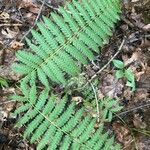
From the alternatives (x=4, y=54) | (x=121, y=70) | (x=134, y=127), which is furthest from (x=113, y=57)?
(x=4, y=54)

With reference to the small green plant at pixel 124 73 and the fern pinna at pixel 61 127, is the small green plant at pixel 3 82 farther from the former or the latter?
the small green plant at pixel 124 73

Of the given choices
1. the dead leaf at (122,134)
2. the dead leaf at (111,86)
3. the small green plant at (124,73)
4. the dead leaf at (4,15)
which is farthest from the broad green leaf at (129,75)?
the dead leaf at (4,15)

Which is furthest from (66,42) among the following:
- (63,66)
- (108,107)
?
(108,107)

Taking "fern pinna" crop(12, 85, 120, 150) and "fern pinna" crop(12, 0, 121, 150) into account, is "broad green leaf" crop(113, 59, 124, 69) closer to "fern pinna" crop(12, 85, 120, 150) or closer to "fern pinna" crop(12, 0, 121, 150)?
"fern pinna" crop(12, 0, 121, 150)

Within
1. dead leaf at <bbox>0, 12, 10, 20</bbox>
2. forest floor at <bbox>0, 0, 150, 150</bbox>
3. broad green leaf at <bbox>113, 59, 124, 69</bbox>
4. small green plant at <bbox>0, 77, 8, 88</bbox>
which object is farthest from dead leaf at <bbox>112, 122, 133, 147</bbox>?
dead leaf at <bbox>0, 12, 10, 20</bbox>

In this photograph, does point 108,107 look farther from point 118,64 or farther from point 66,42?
point 66,42

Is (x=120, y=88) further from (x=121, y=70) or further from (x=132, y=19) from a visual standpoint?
(x=132, y=19)
